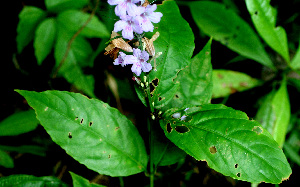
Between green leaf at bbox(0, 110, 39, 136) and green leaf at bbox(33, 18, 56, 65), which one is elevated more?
green leaf at bbox(33, 18, 56, 65)

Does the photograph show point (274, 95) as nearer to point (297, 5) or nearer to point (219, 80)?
point (219, 80)

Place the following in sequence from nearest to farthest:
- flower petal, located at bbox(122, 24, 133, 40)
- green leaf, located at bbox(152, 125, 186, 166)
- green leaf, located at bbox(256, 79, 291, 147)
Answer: flower petal, located at bbox(122, 24, 133, 40)
green leaf, located at bbox(152, 125, 186, 166)
green leaf, located at bbox(256, 79, 291, 147)

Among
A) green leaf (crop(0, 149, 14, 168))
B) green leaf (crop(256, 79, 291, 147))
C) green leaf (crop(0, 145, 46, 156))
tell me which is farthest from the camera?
green leaf (crop(256, 79, 291, 147))

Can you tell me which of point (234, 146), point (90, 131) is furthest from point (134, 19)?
point (234, 146)

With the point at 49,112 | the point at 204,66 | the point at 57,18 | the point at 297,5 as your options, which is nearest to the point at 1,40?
the point at 57,18

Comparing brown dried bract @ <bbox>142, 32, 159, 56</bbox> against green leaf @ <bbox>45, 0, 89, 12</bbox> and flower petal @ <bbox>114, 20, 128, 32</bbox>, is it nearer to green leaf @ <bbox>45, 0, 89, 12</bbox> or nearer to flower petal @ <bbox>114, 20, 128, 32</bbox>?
flower petal @ <bbox>114, 20, 128, 32</bbox>

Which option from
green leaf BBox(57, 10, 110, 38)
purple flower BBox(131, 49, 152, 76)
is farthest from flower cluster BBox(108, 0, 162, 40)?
green leaf BBox(57, 10, 110, 38)
